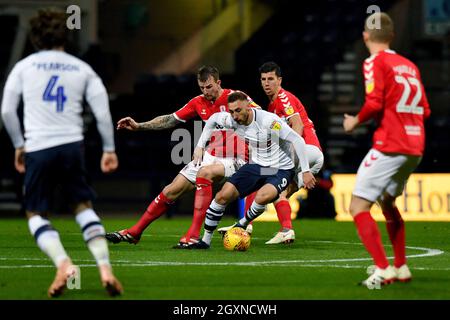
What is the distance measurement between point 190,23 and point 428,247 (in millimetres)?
19755

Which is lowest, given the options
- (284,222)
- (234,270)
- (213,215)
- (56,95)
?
(284,222)

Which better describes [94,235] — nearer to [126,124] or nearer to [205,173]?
[205,173]

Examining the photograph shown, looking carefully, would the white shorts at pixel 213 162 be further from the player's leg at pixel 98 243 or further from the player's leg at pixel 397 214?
the player's leg at pixel 98 243

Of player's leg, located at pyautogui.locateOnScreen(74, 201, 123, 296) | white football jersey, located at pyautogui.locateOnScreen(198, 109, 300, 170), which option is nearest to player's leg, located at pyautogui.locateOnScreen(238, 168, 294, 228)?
white football jersey, located at pyautogui.locateOnScreen(198, 109, 300, 170)

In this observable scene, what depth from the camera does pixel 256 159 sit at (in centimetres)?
1383

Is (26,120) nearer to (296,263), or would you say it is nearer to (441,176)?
(296,263)

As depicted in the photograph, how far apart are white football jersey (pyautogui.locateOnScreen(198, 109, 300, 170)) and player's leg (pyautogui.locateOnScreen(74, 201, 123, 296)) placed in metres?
4.58

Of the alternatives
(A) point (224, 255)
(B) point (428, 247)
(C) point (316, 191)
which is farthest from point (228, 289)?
(C) point (316, 191)

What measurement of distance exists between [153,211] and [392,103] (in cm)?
494

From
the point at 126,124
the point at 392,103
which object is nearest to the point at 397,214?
the point at 392,103

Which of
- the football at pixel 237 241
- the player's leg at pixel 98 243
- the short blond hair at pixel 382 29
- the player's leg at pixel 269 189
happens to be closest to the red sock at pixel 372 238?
the short blond hair at pixel 382 29

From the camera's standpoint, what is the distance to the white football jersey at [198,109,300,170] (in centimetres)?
1352

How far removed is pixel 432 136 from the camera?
27.0 m

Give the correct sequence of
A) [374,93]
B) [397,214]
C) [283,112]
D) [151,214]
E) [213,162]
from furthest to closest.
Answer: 1. [283,112]
2. [213,162]
3. [151,214]
4. [397,214]
5. [374,93]
